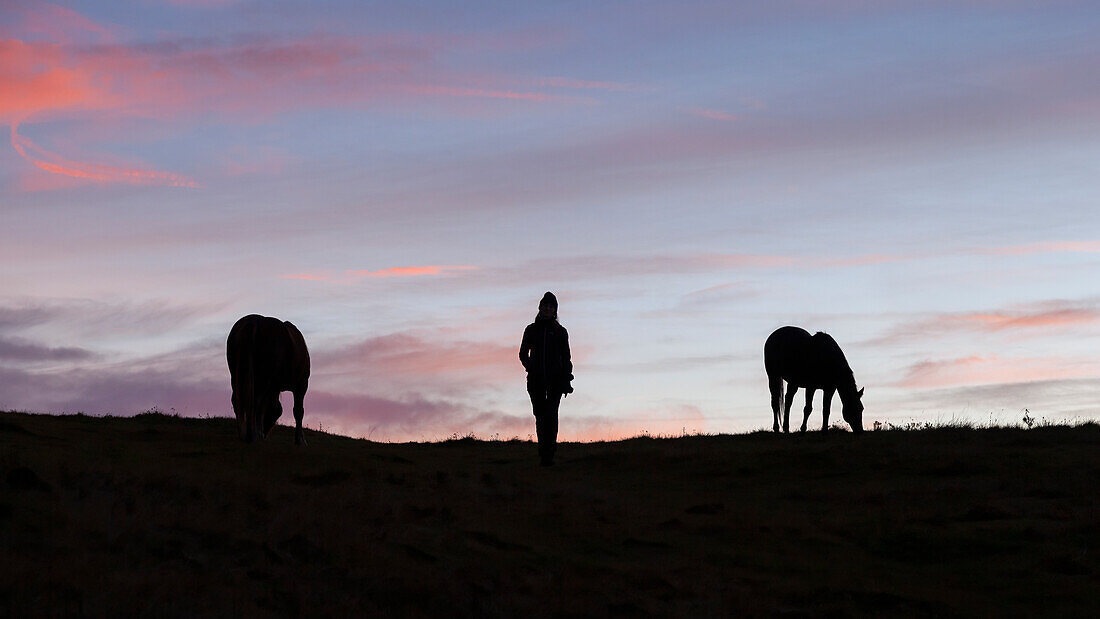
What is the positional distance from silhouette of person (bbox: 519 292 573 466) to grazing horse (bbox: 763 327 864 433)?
9.54m

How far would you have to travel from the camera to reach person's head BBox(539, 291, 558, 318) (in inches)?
824

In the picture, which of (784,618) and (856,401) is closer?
(784,618)

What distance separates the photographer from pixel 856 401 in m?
28.2

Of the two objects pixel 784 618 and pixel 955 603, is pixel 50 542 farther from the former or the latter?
pixel 955 603

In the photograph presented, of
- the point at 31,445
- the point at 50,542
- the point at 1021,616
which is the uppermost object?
the point at 31,445

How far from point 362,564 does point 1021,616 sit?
598cm

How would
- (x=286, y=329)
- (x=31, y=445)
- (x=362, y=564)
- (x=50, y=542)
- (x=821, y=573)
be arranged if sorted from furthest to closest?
(x=286, y=329), (x=31, y=445), (x=821, y=573), (x=362, y=564), (x=50, y=542)

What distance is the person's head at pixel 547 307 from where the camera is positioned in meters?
20.9

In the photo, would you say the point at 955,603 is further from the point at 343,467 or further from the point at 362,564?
the point at 343,467

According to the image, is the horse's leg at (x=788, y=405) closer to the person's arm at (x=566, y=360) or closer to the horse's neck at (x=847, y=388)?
the horse's neck at (x=847, y=388)

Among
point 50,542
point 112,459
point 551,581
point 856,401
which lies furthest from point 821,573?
point 856,401

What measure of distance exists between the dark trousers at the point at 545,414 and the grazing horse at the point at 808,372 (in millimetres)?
9021

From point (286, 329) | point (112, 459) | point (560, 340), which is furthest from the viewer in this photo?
point (286, 329)

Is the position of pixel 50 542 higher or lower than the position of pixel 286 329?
lower
